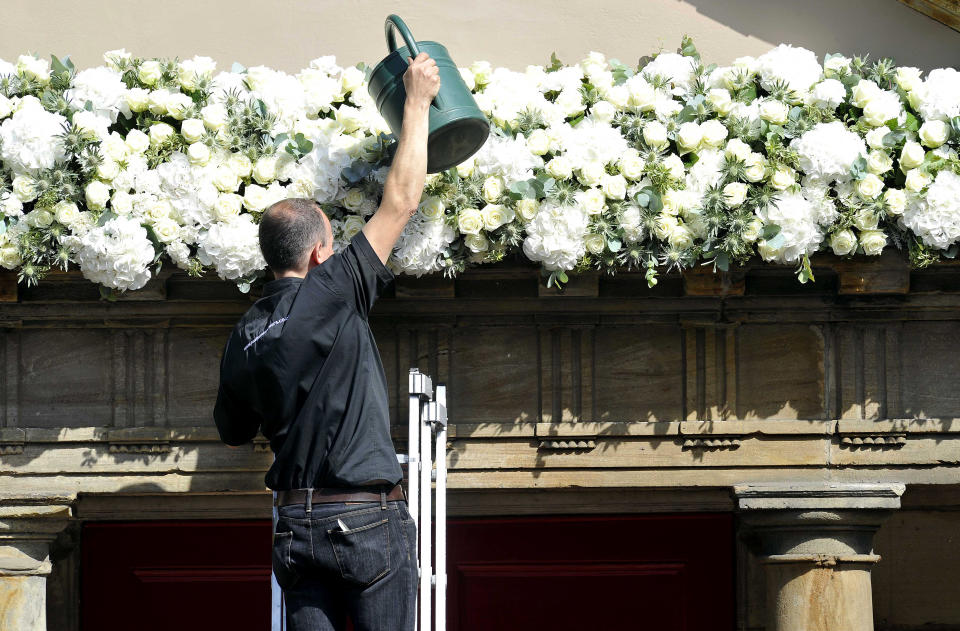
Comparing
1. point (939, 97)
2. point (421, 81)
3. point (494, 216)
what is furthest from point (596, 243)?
point (939, 97)

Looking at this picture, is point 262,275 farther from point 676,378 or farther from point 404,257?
point 676,378

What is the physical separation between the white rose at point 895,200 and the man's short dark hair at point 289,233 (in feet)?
6.62

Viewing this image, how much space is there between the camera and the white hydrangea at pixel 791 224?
4.25m

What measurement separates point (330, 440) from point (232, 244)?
1.11m

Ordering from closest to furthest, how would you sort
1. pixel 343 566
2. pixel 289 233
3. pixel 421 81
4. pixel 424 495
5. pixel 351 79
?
pixel 343 566 < pixel 289 233 < pixel 421 81 < pixel 424 495 < pixel 351 79

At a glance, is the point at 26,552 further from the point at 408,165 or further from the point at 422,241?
the point at 408,165

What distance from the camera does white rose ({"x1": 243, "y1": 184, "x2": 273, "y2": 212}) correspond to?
13.9ft

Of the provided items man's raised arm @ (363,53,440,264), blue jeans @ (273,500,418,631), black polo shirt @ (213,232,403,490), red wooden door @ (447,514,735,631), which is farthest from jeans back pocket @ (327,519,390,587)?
red wooden door @ (447,514,735,631)

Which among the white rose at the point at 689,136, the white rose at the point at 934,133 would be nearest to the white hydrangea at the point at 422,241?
the white rose at the point at 689,136

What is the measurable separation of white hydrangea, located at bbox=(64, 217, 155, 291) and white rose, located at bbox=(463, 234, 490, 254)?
1.08 m

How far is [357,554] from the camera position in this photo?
3338mm

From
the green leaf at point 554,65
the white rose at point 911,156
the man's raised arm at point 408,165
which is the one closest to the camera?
the man's raised arm at point 408,165

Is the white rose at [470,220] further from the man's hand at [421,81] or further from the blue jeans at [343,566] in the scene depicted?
the blue jeans at [343,566]

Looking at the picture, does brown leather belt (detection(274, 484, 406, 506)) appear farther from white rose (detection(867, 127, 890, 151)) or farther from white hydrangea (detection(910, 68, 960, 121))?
white hydrangea (detection(910, 68, 960, 121))
